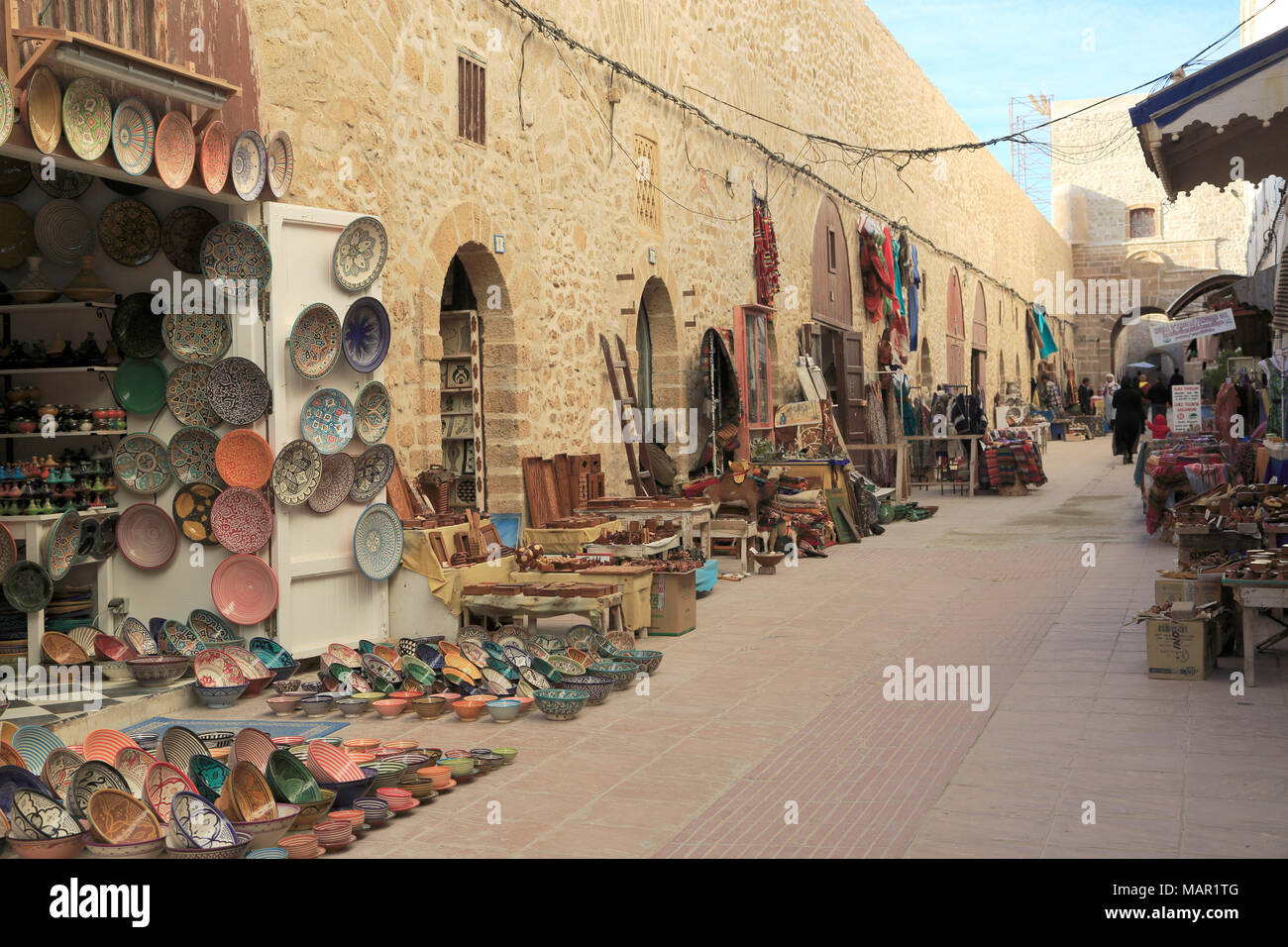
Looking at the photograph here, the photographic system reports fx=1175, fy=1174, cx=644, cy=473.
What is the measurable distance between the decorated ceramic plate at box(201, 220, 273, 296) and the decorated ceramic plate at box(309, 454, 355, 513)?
3.50 feet

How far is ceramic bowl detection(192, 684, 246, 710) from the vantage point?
5.88 metres

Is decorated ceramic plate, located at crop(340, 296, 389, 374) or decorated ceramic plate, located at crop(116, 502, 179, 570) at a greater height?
decorated ceramic plate, located at crop(340, 296, 389, 374)

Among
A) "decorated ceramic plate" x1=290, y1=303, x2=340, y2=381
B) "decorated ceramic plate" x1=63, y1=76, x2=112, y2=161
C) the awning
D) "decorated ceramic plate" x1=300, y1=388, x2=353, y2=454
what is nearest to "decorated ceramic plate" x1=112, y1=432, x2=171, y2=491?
"decorated ceramic plate" x1=300, y1=388, x2=353, y2=454

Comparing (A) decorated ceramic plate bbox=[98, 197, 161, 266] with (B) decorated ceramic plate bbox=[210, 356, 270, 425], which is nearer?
(B) decorated ceramic plate bbox=[210, 356, 270, 425]

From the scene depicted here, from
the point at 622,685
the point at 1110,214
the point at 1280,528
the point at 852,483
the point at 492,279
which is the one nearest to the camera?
the point at 622,685

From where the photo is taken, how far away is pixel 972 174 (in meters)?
29.1

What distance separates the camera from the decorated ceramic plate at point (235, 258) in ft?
21.0

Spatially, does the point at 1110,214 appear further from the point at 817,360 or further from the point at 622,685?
the point at 622,685

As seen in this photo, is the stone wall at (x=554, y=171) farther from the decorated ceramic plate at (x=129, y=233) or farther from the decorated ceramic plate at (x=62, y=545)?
the decorated ceramic plate at (x=62, y=545)

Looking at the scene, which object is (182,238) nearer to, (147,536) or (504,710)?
(147,536)

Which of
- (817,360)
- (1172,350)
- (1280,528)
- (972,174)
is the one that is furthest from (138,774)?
(1172,350)

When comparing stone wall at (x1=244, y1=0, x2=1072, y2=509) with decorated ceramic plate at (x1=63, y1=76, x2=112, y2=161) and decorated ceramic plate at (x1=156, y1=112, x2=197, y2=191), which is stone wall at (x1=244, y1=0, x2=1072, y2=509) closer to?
decorated ceramic plate at (x1=156, y1=112, x2=197, y2=191)

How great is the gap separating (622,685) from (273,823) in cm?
260

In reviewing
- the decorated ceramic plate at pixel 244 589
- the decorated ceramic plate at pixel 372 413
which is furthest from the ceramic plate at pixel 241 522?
the decorated ceramic plate at pixel 372 413
